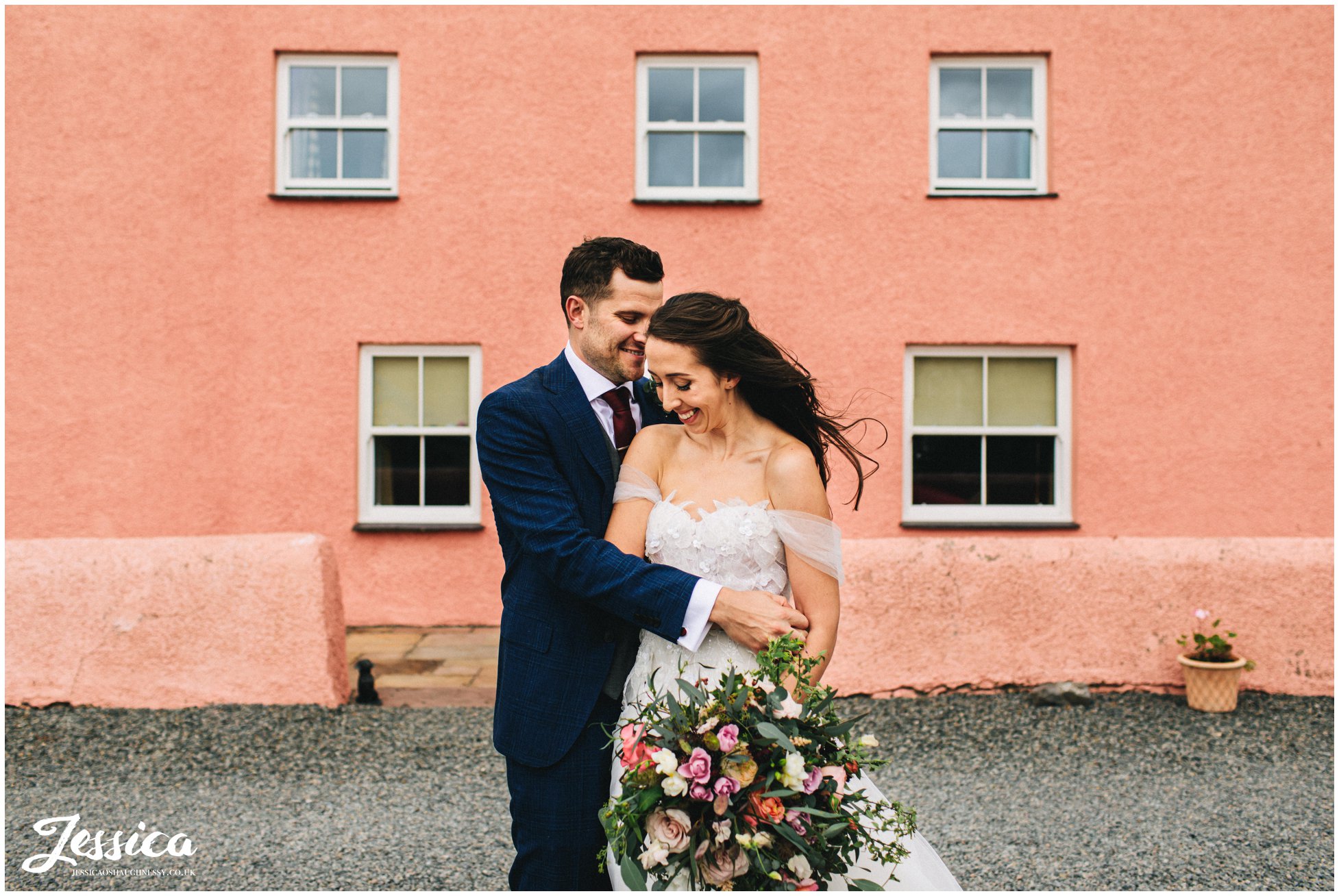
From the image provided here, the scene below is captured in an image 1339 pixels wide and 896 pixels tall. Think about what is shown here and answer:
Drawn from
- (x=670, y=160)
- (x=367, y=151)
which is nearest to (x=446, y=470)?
(x=367, y=151)

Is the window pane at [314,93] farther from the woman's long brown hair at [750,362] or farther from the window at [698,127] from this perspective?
the woman's long brown hair at [750,362]

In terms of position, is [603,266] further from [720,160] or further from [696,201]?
[720,160]

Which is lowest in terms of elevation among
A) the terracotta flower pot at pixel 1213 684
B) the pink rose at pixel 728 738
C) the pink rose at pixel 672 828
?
the terracotta flower pot at pixel 1213 684

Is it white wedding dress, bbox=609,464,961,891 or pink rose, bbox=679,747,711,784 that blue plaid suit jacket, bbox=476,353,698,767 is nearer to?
white wedding dress, bbox=609,464,961,891

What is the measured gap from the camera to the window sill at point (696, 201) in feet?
25.9

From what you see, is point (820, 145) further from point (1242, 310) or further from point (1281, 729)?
point (1281, 729)

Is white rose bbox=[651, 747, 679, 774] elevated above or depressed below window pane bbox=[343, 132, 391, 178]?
below

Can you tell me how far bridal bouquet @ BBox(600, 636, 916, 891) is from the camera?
1.76 metres

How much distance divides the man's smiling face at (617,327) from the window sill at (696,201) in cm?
584

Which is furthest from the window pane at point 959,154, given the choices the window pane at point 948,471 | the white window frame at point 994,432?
the window pane at point 948,471

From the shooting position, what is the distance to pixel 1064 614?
554cm

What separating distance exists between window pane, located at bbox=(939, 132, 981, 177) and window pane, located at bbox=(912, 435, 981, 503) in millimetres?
2448

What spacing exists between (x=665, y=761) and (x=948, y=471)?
6.97 meters

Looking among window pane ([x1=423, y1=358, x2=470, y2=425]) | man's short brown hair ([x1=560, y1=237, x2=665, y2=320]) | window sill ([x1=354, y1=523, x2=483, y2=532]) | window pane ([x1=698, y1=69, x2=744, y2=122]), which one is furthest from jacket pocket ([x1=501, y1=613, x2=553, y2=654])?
window pane ([x1=698, y1=69, x2=744, y2=122])
